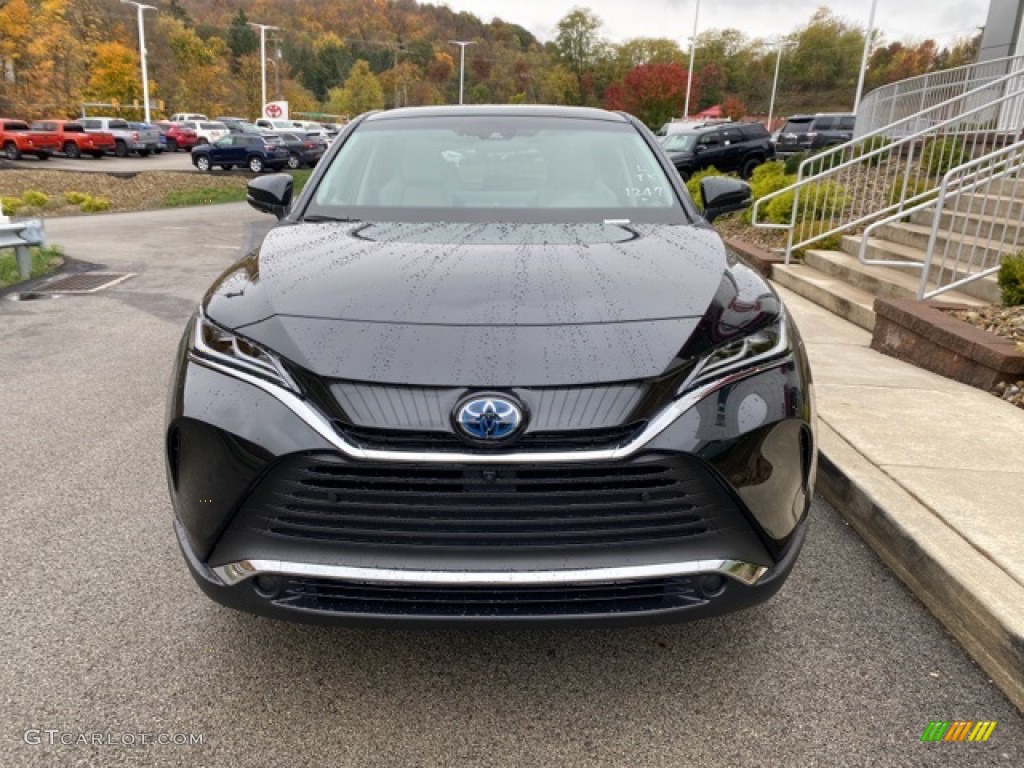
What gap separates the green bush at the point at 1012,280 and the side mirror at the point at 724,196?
9.07ft

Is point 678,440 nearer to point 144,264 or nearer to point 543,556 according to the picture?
point 543,556

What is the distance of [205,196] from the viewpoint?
22188mm

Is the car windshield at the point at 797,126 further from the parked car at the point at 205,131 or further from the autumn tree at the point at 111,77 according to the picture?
the autumn tree at the point at 111,77

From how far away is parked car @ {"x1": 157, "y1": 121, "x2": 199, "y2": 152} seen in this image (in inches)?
1833

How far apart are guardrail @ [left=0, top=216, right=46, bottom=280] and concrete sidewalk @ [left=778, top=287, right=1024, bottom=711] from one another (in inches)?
306

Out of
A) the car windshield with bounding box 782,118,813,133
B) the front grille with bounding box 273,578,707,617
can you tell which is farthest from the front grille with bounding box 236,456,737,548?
the car windshield with bounding box 782,118,813,133

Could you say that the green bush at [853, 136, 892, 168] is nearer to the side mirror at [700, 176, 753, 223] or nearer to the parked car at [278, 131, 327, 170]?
the side mirror at [700, 176, 753, 223]

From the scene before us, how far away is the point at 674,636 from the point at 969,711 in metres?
0.83

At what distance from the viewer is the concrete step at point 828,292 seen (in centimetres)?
672

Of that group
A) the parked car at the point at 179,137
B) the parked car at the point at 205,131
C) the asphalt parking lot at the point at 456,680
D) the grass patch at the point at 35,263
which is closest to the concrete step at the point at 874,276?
the asphalt parking lot at the point at 456,680

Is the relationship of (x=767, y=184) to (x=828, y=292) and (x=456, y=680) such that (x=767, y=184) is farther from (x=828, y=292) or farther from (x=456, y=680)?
(x=456, y=680)

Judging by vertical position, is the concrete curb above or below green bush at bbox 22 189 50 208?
above

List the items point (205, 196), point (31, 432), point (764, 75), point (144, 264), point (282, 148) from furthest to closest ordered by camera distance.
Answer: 1. point (764, 75)
2. point (282, 148)
3. point (205, 196)
4. point (144, 264)
5. point (31, 432)

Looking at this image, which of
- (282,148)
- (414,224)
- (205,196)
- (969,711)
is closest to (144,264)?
(414,224)
